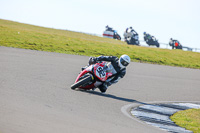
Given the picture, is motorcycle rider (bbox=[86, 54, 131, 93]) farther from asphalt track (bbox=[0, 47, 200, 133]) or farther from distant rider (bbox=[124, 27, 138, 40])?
distant rider (bbox=[124, 27, 138, 40])

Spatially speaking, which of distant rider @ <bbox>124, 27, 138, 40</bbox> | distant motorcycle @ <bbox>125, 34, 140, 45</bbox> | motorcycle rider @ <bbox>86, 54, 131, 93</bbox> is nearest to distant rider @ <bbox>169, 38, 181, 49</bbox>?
distant rider @ <bbox>124, 27, 138, 40</bbox>

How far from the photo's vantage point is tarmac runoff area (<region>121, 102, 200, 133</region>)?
764 cm

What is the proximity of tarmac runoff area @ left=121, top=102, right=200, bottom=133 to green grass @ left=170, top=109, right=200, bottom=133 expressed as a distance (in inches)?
6.1

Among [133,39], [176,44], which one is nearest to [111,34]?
[176,44]

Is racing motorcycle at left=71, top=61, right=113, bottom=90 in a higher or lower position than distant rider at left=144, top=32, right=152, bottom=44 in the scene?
lower

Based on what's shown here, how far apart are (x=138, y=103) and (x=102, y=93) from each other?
1.27 meters

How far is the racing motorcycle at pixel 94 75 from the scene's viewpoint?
10.4m

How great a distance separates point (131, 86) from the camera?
533 inches

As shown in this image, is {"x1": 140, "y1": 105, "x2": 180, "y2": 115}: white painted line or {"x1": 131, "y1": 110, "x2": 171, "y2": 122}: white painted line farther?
{"x1": 140, "y1": 105, "x2": 180, "y2": 115}: white painted line

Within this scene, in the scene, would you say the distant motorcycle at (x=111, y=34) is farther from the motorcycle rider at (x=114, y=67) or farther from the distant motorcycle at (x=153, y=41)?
the motorcycle rider at (x=114, y=67)

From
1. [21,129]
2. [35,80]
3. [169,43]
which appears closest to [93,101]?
[35,80]

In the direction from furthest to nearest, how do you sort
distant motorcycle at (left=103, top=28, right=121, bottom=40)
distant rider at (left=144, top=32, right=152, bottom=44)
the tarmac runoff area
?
distant motorcycle at (left=103, top=28, right=121, bottom=40), distant rider at (left=144, top=32, right=152, bottom=44), the tarmac runoff area

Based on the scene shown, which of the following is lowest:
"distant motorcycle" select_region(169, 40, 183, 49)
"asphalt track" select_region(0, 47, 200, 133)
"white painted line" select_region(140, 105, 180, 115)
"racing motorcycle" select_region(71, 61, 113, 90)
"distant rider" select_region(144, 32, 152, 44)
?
"white painted line" select_region(140, 105, 180, 115)

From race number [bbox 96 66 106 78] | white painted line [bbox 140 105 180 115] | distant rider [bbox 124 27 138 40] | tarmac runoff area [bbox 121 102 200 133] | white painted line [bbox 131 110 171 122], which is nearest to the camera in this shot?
tarmac runoff area [bbox 121 102 200 133]
